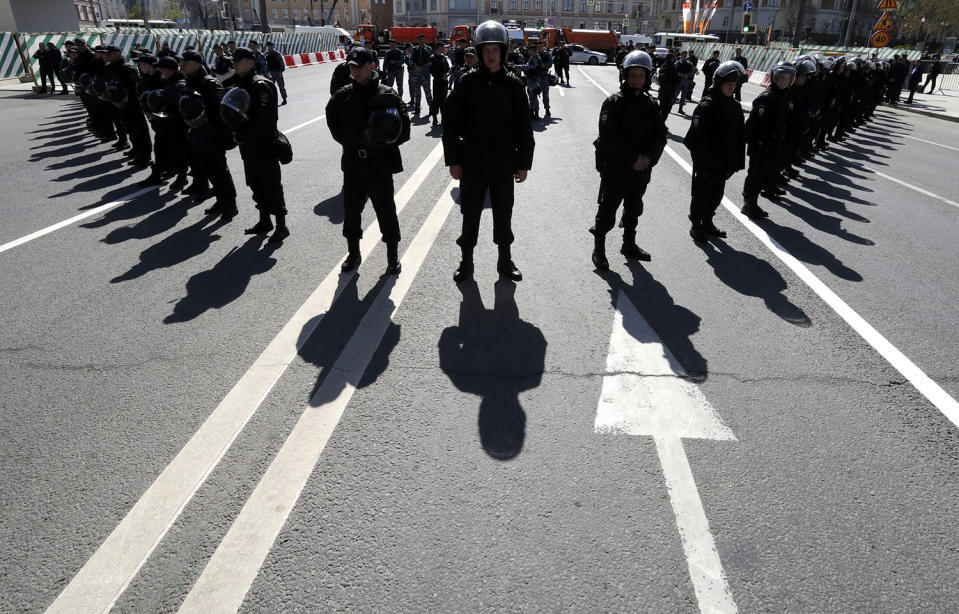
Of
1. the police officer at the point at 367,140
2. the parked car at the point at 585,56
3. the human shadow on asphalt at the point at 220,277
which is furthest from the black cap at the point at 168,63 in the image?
the parked car at the point at 585,56

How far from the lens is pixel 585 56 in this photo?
151ft

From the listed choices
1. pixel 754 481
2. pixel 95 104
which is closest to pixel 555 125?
pixel 95 104

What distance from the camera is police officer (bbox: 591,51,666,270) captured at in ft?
16.6

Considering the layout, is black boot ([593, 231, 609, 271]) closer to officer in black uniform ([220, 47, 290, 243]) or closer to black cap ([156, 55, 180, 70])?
officer in black uniform ([220, 47, 290, 243])

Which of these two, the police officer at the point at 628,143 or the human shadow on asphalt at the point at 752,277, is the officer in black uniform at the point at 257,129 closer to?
the police officer at the point at 628,143

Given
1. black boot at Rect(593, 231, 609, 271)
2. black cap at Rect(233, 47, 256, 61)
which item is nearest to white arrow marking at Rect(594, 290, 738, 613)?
black boot at Rect(593, 231, 609, 271)

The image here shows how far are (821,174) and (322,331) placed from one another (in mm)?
9441

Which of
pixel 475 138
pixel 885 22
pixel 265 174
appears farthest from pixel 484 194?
pixel 885 22

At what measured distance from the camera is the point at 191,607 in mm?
2082

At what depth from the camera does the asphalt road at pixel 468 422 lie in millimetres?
2236

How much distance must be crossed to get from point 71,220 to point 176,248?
6.23ft

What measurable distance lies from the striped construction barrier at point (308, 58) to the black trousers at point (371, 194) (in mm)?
29255

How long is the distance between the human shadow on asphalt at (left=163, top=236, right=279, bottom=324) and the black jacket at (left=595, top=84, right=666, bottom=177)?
A: 3338 millimetres

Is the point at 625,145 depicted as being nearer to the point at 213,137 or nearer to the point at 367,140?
the point at 367,140
